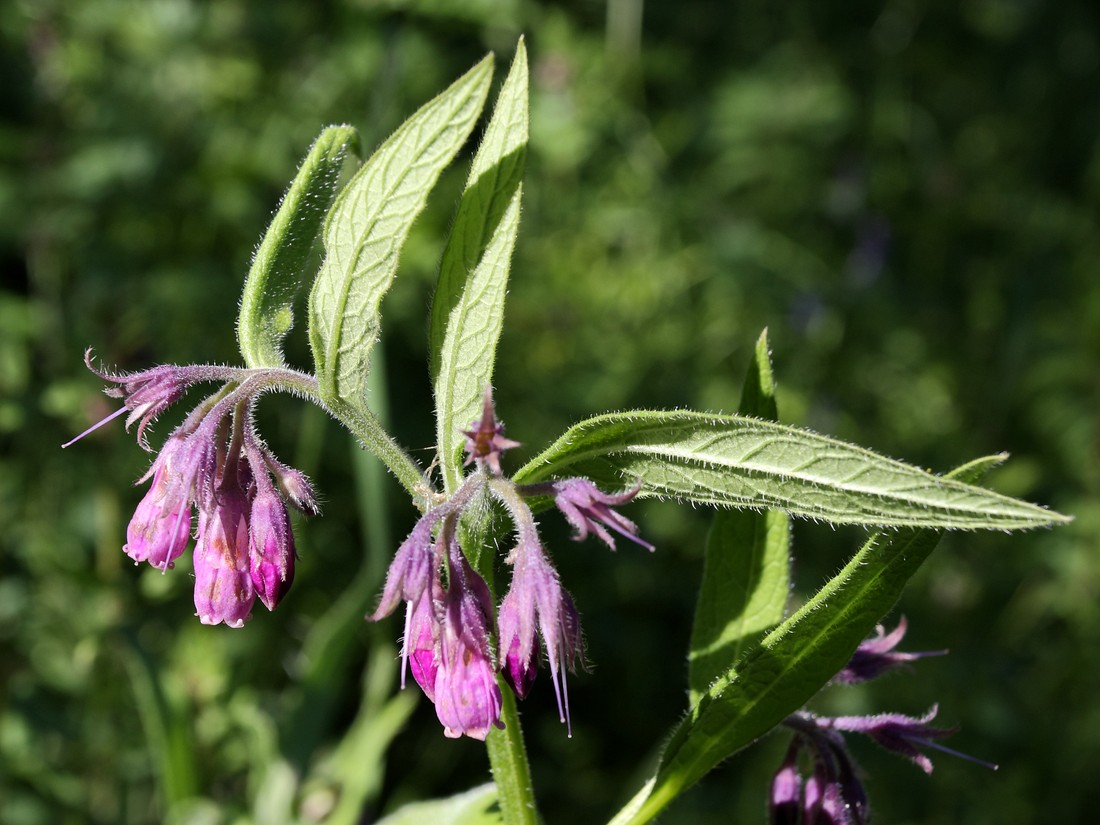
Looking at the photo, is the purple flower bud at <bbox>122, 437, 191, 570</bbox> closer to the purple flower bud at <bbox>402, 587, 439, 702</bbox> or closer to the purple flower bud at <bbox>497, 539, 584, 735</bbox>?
the purple flower bud at <bbox>402, 587, 439, 702</bbox>

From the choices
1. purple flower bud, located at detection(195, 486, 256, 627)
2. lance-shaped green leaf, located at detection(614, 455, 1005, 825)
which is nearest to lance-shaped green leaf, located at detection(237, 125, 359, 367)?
purple flower bud, located at detection(195, 486, 256, 627)

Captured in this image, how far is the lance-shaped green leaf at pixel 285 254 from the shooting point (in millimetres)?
1724

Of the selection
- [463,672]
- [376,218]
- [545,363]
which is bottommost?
[463,672]

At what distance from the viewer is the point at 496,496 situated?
5.29 feet

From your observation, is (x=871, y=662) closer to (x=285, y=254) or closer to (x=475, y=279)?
(x=475, y=279)

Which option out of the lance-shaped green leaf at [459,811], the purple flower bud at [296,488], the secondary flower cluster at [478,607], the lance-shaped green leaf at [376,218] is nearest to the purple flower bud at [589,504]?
the secondary flower cluster at [478,607]

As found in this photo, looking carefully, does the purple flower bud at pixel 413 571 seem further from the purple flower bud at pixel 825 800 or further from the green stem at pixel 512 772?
the purple flower bud at pixel 825 800

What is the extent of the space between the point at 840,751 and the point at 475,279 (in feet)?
2.84

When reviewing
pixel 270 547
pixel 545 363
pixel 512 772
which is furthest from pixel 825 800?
pixel 545 363

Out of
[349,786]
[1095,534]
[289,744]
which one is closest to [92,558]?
[289,744]

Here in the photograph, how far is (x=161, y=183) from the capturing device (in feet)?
14.3

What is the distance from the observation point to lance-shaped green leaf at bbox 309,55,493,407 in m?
1.56

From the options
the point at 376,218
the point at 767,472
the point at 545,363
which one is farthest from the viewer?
the point at 545,363

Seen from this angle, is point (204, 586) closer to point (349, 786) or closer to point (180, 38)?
point (349, 786)
